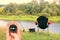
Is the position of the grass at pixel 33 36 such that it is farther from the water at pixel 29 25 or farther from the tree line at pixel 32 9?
the tree line at pixel 32 9

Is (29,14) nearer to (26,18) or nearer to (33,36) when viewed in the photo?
(26,18)

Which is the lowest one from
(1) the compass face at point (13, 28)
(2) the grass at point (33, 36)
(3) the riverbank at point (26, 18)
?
(2) the grass at point (33, 36)

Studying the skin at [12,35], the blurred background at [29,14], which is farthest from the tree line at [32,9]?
the skin at [12,35]

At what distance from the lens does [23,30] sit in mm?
1232

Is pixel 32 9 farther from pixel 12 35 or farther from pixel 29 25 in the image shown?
pixel 12 35

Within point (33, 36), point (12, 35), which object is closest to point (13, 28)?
point (12, 35)

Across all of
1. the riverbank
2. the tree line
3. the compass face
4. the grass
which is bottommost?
the grass

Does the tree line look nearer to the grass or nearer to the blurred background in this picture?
the blurred background

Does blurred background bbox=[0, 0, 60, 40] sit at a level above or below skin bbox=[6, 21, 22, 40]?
above

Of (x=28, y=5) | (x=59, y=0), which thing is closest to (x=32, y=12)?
(x=28, y=5)

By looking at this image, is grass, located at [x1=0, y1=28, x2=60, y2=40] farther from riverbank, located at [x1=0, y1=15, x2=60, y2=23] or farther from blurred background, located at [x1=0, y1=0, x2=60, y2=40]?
riverbank, located at [x1=0, y1=15, x2=60, y2=23]

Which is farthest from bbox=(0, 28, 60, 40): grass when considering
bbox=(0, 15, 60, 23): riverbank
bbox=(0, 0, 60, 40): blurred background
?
bbox=(0, 15, 60, 23): riverbank

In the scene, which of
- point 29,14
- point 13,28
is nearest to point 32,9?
point 29,14

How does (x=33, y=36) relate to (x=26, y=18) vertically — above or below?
below
